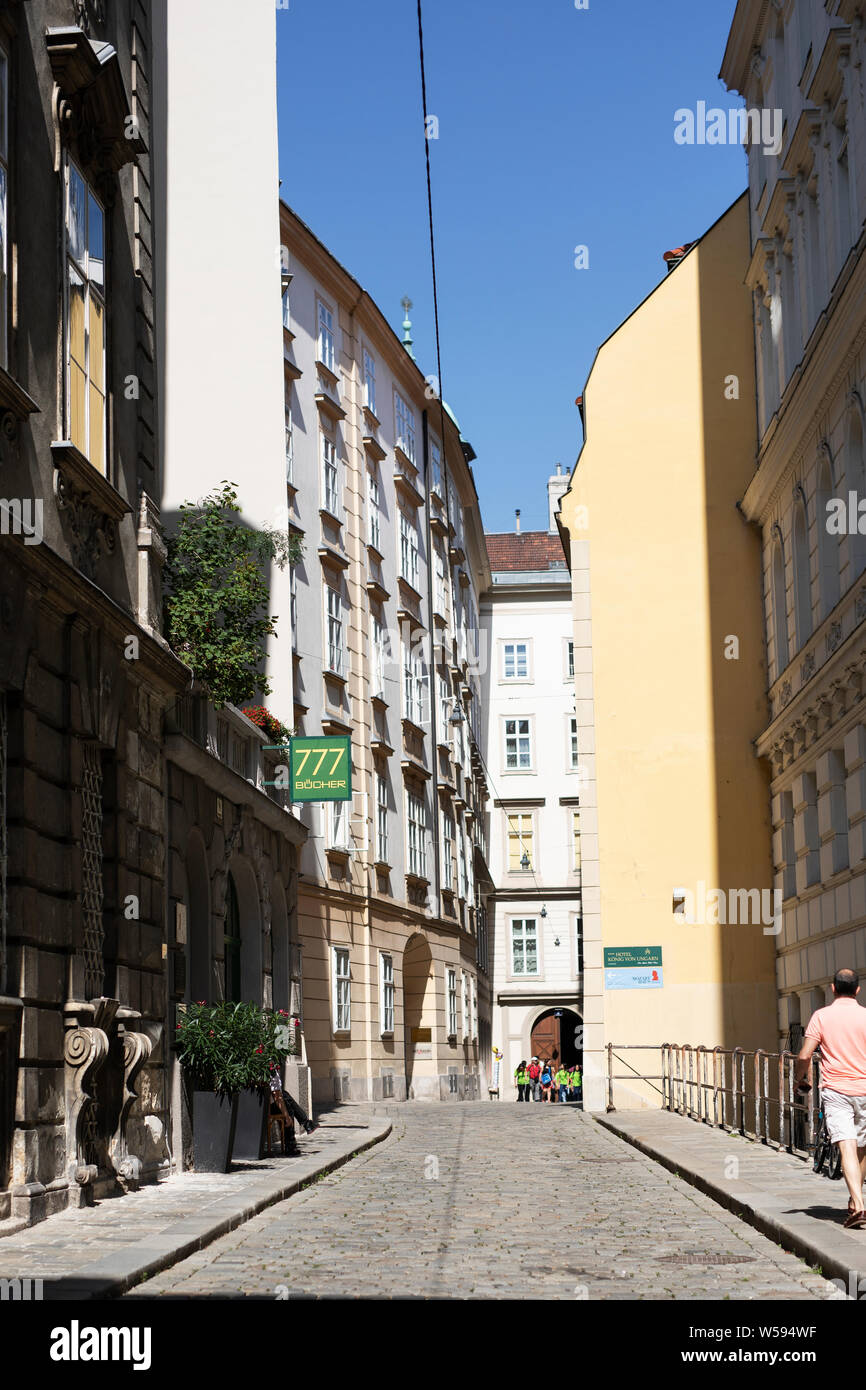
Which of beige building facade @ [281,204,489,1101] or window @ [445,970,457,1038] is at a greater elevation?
beige building facade @ [281,204,489,1101]

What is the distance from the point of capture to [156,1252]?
32.6 ft

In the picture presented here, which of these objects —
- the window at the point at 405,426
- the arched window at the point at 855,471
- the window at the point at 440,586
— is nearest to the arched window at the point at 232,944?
the arched window at the point at 855,471

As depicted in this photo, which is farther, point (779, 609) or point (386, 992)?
point (386, 992)

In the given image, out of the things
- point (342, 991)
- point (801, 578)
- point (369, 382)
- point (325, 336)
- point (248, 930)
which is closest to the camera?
point (248, 930)

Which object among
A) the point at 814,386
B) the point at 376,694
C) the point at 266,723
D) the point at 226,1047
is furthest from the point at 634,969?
the point at 226,1047

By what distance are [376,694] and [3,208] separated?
26.8 m

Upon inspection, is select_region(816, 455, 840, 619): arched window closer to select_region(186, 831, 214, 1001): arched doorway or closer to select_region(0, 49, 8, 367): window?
select_region(186, 831, 214, 1001): arched doorway

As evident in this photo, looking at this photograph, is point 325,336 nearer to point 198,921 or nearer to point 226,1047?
point 198,921

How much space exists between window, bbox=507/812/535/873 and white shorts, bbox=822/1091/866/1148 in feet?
170

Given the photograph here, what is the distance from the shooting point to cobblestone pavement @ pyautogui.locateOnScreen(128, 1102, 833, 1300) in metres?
9.12

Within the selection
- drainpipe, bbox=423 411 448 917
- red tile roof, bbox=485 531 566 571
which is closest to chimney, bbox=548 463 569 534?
red tile roof, bbox=485 531 566 571

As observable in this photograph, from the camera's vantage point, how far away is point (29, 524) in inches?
497

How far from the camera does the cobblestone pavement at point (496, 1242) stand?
912 cm

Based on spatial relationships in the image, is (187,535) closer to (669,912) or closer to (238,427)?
(238,427)
